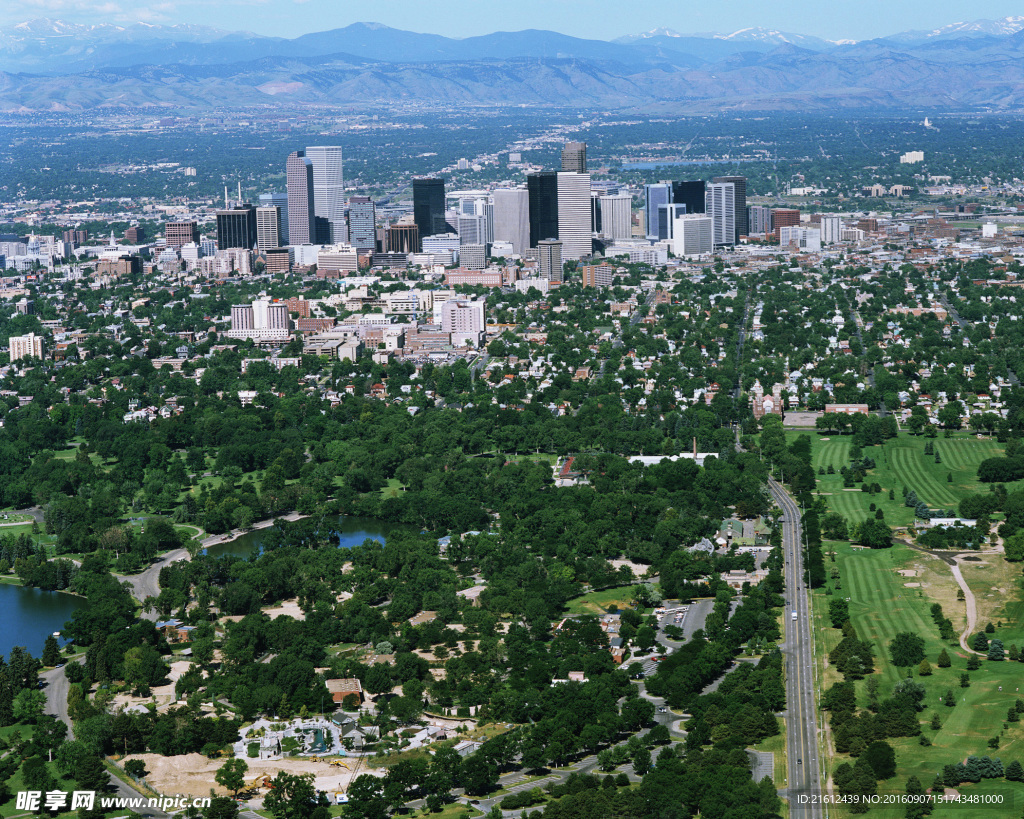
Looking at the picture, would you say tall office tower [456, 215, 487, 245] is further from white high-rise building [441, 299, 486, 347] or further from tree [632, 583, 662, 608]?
tree [632, 583, 662, 608]

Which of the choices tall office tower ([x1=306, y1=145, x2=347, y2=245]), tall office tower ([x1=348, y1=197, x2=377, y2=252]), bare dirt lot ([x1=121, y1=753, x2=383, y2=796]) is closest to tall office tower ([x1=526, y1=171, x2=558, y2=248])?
tall office tower ([x1=348, y1=197, x2=377, y2=252])

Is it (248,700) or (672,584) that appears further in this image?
(672,584)

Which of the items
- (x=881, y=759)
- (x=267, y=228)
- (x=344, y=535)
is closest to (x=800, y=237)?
(x=267, y=228)

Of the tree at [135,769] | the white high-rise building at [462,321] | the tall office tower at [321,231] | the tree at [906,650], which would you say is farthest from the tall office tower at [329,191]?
the tree at [135,769]

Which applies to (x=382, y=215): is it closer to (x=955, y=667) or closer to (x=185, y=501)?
(x=185, y=501)

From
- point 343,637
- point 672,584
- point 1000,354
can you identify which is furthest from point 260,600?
point 1000,354

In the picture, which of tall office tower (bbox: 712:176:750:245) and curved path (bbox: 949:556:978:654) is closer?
curved path (bbox: 949:556:978:654)
